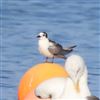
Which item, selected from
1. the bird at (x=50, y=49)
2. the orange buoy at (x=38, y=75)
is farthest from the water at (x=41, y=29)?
the orange buoy at (x=38, y=75)

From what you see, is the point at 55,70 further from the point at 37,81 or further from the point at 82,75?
the point at 82,75

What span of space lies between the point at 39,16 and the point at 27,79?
3.89 metres

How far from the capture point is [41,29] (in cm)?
798

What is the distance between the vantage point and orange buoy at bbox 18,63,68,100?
4.73 m

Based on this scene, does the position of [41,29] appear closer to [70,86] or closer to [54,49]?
[54,49]

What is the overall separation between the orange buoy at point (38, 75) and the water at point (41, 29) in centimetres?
94

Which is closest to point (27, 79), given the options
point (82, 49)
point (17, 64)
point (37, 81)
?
point (37, 81)

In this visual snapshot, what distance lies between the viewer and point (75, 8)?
29.6ft

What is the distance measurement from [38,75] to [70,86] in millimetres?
595

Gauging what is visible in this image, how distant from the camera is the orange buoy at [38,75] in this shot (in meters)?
4.73

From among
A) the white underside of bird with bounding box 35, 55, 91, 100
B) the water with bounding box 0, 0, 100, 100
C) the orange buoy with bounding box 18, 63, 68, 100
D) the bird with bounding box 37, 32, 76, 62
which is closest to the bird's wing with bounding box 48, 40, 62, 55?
the bird with bounding box 37, 32, 76, 62

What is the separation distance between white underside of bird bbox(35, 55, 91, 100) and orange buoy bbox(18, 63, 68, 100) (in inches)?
17.2

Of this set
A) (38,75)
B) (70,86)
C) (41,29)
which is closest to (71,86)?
(70,86)

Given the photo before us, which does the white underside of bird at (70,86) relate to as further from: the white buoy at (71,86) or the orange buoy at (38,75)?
the orange buoy at (38,75)
